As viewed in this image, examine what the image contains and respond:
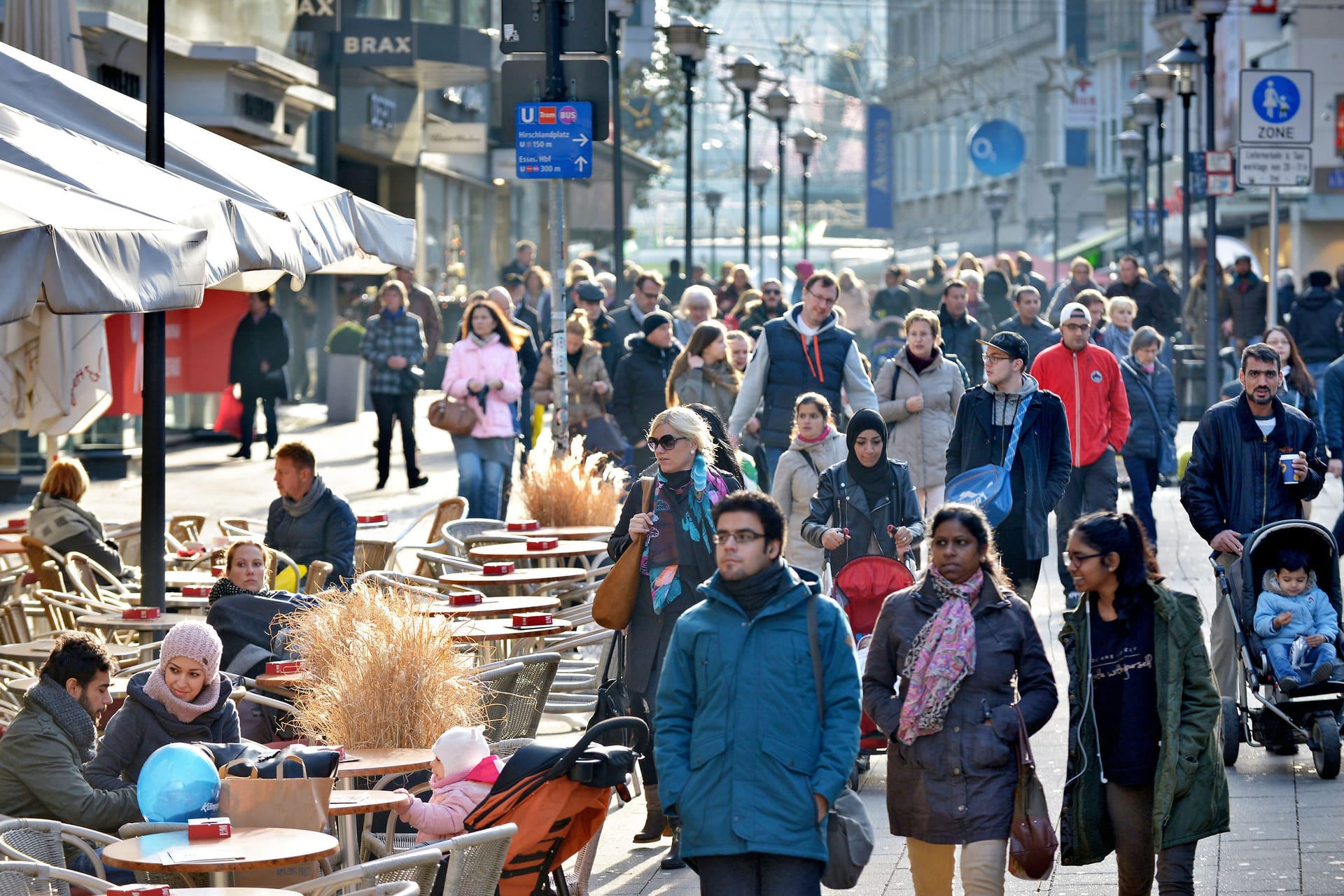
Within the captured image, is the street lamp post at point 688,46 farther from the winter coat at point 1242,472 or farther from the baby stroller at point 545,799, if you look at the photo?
the baby stroller at point 545,799

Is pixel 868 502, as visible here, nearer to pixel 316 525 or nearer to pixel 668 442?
pixel 668 442

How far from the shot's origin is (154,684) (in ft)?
22.4

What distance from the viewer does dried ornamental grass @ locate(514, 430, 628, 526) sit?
13.2 metres

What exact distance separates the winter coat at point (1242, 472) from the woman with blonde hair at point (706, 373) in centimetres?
478

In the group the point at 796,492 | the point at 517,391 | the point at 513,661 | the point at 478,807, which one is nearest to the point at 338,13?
the point at 517,391

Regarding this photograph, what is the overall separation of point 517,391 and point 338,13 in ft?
40.2

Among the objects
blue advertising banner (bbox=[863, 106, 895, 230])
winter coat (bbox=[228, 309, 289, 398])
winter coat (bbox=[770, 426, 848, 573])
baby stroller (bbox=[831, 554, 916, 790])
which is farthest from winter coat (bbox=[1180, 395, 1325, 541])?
blue advertising banner (bbox=[863, 106, 895, 230])

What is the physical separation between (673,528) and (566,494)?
5442mm

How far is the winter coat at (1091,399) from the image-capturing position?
1283cm

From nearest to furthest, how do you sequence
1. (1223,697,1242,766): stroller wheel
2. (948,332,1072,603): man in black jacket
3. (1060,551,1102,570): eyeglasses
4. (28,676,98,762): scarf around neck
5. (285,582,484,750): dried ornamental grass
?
(1060,551,1102,570): eyeglasses, (28,676,98,762): scarf around neck, (285,582,484,750): dried ornamental grass, (1223,697,1242,766): stroller wheel, (948,332,1072,603): man in black jacket

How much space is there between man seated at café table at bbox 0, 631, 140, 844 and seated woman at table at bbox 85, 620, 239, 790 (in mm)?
92

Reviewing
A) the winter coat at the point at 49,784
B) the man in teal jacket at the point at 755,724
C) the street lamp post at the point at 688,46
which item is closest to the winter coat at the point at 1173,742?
the man in teal jacket at the point at 755,724

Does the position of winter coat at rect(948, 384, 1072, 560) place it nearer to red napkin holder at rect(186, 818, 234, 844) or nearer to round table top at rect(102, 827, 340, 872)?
round table top at rect(102, 827, 340, 872)

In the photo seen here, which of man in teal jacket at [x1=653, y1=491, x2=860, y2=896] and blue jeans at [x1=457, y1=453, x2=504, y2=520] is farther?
blue jeans at [x1=457, y1=453, x2=504, y2=520]
